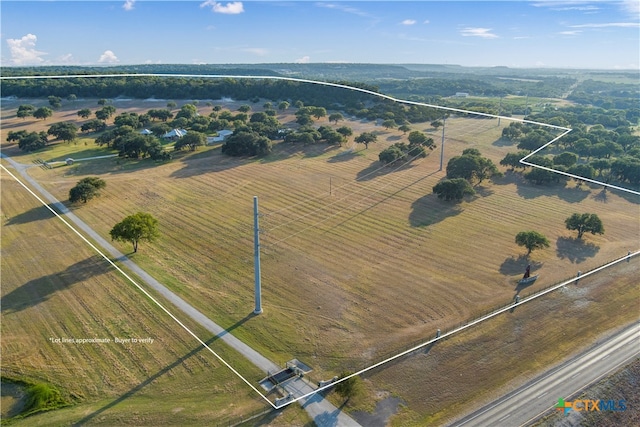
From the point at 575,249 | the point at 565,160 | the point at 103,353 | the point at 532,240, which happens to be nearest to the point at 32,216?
the point at 103,353

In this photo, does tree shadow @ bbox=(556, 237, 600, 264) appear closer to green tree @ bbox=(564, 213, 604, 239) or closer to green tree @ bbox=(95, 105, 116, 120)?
green tree @ bbox=(564, 213, 604, 239)

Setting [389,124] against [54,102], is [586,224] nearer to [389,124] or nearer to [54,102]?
[389,124]

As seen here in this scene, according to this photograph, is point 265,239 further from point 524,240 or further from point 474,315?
point 524,240

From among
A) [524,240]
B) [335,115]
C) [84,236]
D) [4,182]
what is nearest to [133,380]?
[84,236]

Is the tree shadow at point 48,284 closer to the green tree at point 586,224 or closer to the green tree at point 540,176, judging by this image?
the green tree at point 586,224

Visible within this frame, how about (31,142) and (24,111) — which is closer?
(31,142)

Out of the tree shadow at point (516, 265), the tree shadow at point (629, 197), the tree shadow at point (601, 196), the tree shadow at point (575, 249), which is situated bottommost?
the tree shadow at point (516, 265)

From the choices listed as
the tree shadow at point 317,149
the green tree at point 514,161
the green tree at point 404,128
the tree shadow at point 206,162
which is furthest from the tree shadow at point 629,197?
the tree shadow at point 206,162
